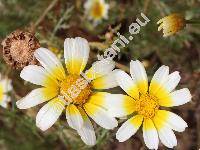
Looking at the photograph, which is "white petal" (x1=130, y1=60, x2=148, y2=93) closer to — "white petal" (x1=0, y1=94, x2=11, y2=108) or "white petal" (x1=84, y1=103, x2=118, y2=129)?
"white petal" (x1=84, y1=103, x2=118, y2=129)

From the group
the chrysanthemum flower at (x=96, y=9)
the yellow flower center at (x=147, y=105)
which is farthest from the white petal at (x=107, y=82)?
the chrysanthemum flower at (x=96, y=9)

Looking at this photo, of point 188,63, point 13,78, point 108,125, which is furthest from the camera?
point 188,63

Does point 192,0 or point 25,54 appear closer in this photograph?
point 25,54

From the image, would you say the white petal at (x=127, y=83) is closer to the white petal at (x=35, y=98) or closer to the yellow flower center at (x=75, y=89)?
the yellow flower center at (x=75, y=89)

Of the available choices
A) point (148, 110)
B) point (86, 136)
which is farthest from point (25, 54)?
point (148, 110)

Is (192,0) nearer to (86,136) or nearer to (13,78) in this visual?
(13,78)

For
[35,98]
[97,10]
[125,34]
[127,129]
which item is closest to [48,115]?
[35,98]
